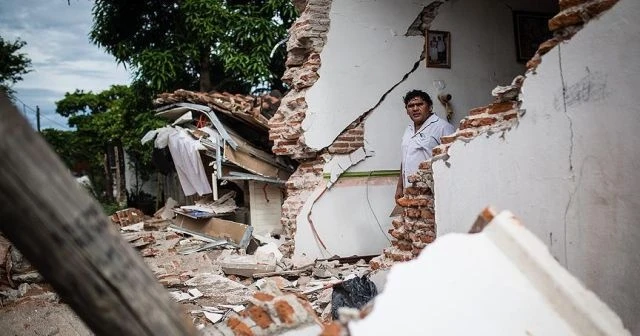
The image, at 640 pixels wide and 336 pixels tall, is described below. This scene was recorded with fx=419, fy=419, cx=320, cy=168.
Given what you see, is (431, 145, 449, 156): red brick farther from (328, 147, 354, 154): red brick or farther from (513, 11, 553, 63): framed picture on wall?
(513, 11, 553, 63): framed picture on wall

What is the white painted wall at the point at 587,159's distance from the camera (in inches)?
87.9

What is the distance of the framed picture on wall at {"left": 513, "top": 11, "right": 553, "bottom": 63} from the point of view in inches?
235

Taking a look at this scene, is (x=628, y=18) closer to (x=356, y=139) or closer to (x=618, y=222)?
(x=618, y=222)

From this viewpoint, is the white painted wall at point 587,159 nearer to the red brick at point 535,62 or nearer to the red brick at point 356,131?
the red brick at point 535,62

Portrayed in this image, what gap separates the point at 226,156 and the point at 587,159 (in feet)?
19.7

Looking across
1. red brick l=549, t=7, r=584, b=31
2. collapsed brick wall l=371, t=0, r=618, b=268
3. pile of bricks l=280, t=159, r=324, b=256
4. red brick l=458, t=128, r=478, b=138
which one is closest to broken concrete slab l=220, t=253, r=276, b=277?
pile of bricks l=280, t=159, r=324, b=256

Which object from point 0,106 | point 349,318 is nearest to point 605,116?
point 349,318

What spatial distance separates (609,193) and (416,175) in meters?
1.65

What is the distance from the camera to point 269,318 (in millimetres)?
1913

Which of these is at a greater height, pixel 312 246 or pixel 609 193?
pixel 609 193

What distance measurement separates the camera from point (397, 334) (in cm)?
134

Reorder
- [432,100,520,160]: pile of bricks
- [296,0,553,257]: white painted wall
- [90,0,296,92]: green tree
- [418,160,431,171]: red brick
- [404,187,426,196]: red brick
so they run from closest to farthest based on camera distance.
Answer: [432,100,520,160]: pile of bricks → [418,160,431,171]: red brick → [404,187,426,196]: red brick → [296,0,553,257]: white painted wall → [90,0,296,92]: green tree

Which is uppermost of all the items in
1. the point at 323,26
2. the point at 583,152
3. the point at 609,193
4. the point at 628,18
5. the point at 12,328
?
the point at 323,26

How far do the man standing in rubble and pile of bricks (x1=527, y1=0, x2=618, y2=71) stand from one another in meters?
1.87
